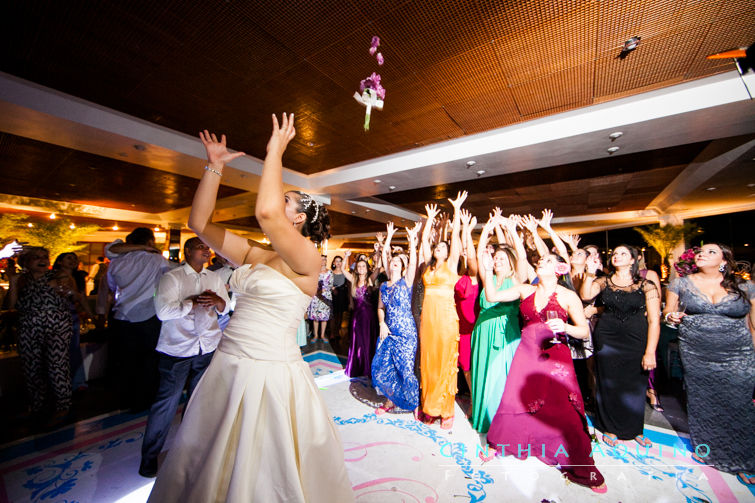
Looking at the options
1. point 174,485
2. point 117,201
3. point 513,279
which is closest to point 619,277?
point 513,279

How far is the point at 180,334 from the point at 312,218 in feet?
5.18

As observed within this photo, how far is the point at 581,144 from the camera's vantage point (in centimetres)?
440

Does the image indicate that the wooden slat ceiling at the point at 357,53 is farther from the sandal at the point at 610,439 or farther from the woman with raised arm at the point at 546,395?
the sandal at the point at 610,439

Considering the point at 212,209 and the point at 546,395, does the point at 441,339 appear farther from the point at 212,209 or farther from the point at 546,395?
the point at 212,209

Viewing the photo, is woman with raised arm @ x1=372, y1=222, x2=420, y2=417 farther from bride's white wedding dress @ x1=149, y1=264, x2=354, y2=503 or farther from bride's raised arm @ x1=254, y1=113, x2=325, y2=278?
bride's raised arm @ x1=254, y1=113, x2=325, y2=278

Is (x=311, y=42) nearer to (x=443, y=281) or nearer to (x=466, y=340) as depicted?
(x=443, y=281)

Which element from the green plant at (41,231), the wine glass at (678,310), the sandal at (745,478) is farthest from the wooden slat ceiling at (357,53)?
the green plant at (41,231)

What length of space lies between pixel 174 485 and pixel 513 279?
2845 millimetres

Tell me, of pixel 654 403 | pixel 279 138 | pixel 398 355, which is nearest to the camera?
pixel 279 138

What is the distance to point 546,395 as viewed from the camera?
7.75 ft

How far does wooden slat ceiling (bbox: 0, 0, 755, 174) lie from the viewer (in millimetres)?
2598

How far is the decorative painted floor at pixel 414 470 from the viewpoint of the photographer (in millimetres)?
2094

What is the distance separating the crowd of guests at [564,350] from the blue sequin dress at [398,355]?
1 cm

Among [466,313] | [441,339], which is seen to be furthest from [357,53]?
[466,313]
